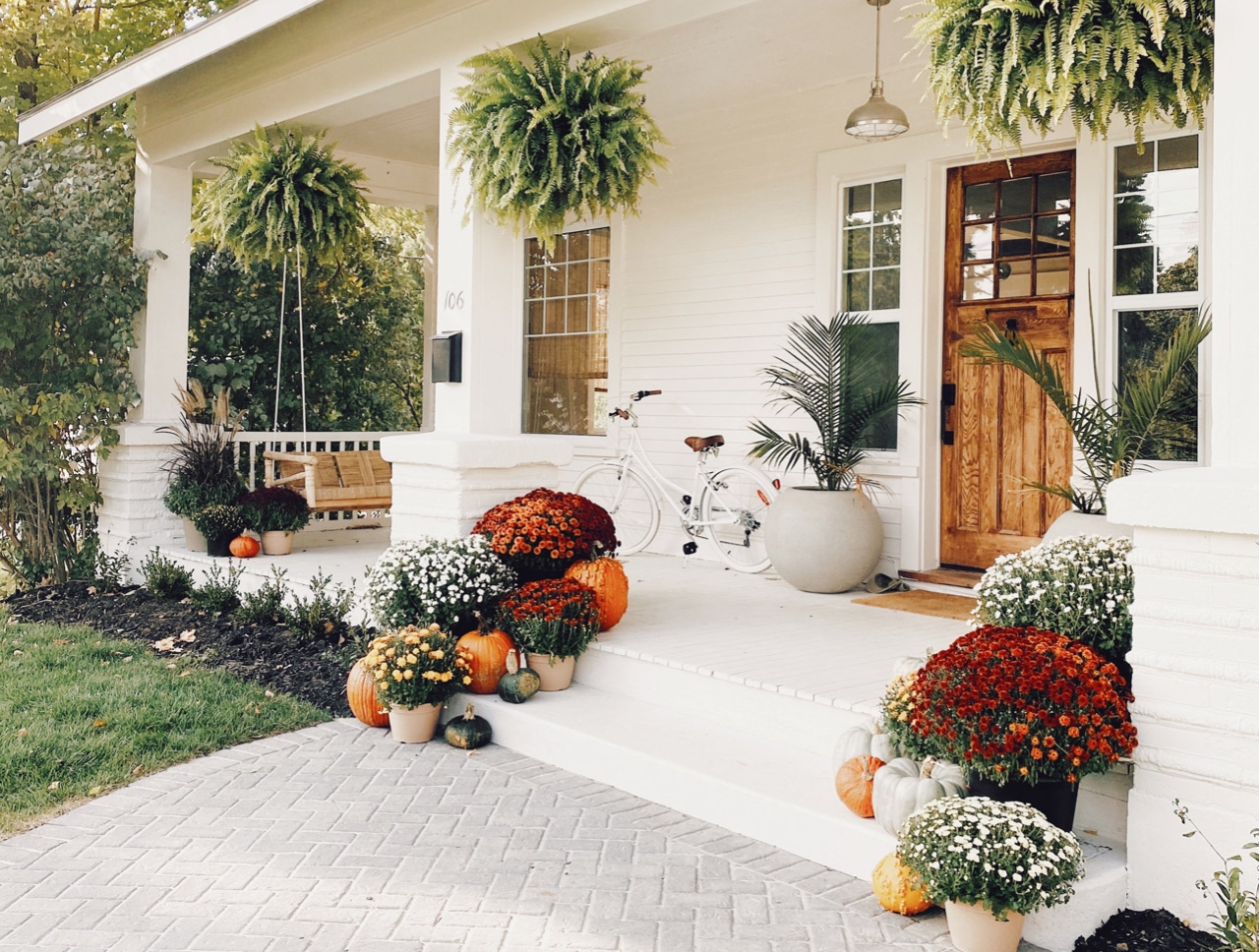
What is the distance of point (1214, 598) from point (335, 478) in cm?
570

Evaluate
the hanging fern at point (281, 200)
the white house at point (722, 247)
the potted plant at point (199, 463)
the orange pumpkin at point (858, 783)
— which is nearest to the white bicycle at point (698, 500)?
the white house at point (722, 247)

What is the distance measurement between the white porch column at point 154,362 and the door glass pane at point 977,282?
16.5ft

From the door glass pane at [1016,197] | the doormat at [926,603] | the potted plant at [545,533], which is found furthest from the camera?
the door glass pane at [1016,197]

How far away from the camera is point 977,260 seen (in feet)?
19.2

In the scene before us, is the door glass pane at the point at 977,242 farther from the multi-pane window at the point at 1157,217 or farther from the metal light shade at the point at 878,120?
the metal light shade at the point at 878,120

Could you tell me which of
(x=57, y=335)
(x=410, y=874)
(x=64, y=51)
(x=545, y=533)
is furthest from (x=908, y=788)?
(x=64, y=51)

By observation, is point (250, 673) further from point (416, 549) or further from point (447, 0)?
point (447, 0)

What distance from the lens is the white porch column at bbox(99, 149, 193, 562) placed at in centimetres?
756

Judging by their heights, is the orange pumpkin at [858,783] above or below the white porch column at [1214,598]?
below

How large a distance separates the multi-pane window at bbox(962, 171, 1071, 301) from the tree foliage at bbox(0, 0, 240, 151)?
659cm

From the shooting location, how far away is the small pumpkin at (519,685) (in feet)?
14.6

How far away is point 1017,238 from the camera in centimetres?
570

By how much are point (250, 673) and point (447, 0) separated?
3.32 metres

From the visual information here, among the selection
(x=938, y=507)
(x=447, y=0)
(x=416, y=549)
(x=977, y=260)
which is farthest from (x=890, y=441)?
(x=447, y=0)
